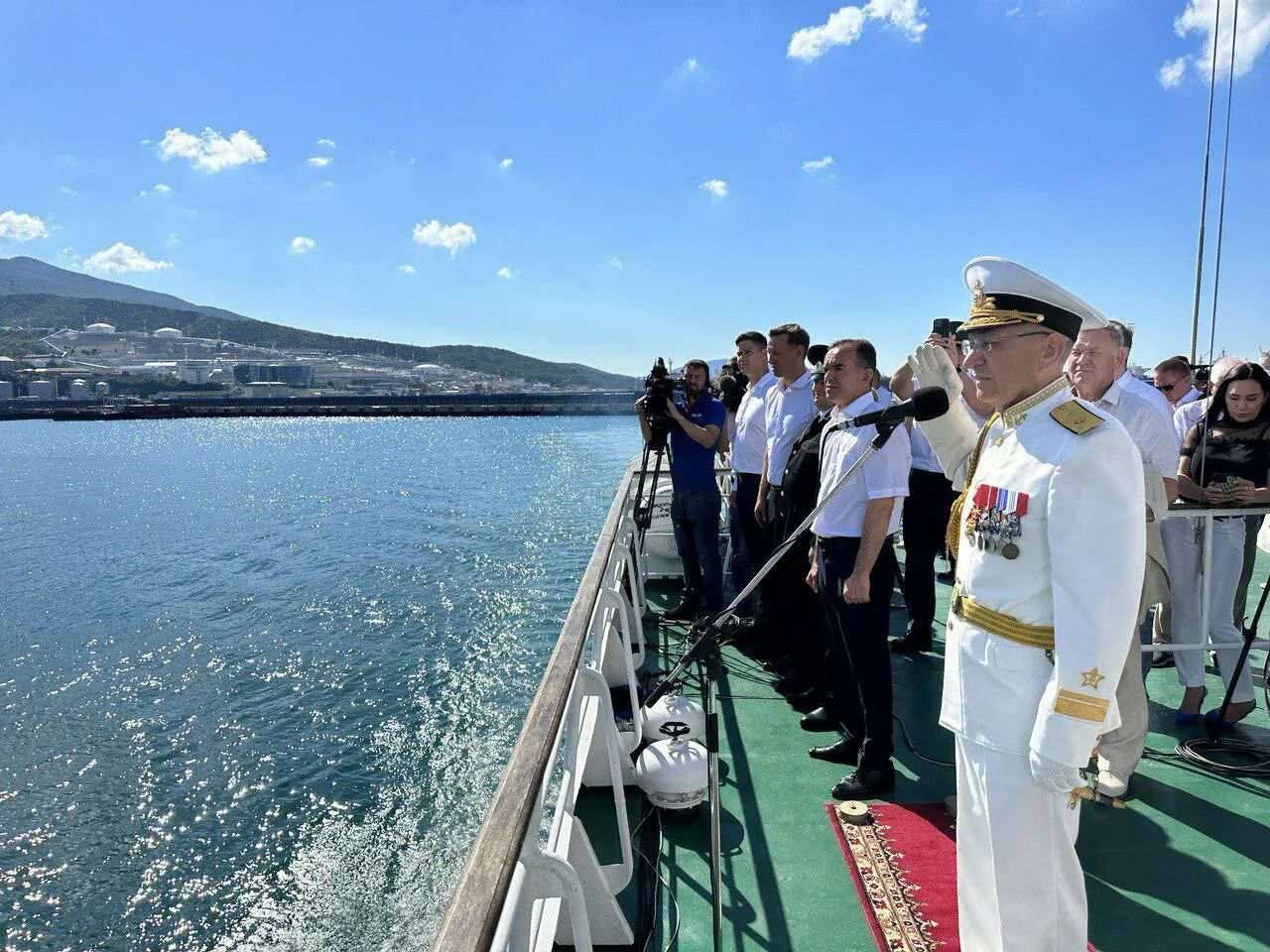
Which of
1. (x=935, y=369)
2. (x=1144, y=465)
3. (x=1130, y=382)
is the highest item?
(x=1130, y=382)

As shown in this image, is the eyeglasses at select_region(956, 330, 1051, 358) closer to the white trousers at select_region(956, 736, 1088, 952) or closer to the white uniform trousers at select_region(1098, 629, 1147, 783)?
the white trousers at select_region(956, 736, 1088, 952)

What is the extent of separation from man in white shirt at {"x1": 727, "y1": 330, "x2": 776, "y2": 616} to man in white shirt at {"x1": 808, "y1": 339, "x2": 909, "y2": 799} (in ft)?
4.87

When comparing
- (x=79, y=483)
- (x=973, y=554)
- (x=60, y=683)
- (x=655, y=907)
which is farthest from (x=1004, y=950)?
(x=79, y=483)

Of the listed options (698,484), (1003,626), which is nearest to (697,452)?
(698,484)

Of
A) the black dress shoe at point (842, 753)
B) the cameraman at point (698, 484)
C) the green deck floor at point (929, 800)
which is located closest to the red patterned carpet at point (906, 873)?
the green deck floor at point (929, 800)

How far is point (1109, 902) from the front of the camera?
2170mm

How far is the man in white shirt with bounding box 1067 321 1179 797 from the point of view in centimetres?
263

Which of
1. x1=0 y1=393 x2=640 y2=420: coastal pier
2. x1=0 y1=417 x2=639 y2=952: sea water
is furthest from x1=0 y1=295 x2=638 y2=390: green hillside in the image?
x1=0 y1=417 x2=639 y2=952: sea water

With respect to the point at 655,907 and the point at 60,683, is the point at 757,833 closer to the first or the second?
the point at 655,907

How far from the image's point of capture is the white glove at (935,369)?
1.92 metres

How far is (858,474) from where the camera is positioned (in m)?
2.88

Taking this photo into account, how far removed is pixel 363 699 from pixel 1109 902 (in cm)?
756

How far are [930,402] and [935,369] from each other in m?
0.25

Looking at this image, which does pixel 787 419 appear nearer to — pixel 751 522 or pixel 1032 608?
pixel 751 522
